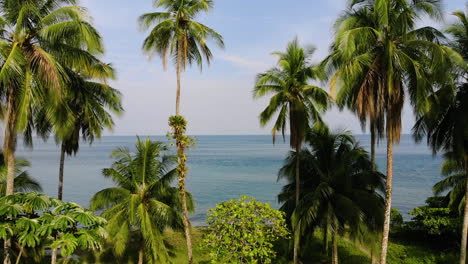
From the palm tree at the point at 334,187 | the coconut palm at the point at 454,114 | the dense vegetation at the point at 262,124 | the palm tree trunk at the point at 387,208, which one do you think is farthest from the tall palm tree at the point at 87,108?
the coconut palm at the point at 454,114

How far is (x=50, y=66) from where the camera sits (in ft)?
40.4

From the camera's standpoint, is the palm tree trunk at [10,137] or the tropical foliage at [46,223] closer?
the tropical foliage at [46,223]

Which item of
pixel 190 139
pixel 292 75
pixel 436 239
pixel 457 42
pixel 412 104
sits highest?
pixel 457 42

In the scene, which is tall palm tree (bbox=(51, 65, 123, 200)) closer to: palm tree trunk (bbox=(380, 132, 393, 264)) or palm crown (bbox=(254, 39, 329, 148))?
palm crown (bbox=(254, 39, 329, 148))

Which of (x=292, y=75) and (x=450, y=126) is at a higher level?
(x=292, y=75)

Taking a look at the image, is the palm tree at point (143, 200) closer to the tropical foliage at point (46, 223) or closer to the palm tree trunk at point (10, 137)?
the palm tree trunk at point (10, 137)

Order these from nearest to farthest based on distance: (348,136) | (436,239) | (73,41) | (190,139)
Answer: (73,41) < (190,139) < (348,136) < (436,239)

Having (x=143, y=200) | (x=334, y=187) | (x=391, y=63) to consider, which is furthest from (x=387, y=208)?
(x=143, y=200)

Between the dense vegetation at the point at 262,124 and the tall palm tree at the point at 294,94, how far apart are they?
57 mm

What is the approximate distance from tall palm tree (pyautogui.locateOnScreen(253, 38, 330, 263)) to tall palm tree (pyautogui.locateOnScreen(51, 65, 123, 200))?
285 inches

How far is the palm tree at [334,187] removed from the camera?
16812 mm

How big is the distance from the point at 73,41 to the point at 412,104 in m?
12.4

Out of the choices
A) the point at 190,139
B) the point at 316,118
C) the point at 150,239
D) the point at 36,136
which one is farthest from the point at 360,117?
the point at 36,136

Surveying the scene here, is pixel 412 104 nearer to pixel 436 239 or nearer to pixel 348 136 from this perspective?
pixel 348 136
